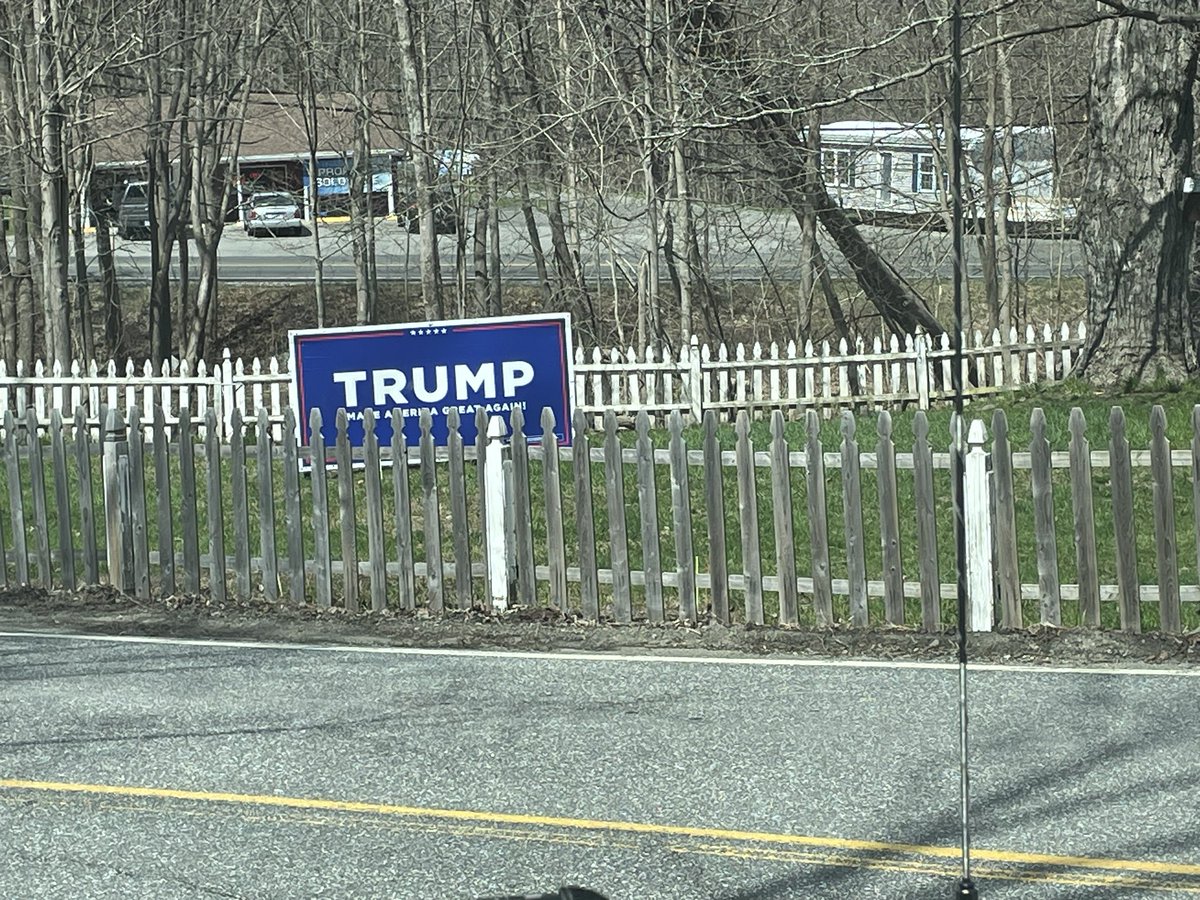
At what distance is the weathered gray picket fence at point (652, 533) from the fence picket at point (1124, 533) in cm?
1

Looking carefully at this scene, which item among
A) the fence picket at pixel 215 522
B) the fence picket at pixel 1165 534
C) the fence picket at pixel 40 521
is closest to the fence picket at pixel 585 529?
the fence picket at pixel 215 522

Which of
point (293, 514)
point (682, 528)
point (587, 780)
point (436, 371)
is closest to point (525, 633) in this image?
point (682, 528)

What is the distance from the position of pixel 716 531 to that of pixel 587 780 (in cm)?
342

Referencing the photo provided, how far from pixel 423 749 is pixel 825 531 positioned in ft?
11.1

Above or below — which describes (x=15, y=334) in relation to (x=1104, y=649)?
above

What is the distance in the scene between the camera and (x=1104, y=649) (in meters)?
8.88

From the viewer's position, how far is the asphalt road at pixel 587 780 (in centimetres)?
558

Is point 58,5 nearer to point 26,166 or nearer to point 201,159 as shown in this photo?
point 26,166

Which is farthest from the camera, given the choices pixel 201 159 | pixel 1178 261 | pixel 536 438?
pixel 201 159

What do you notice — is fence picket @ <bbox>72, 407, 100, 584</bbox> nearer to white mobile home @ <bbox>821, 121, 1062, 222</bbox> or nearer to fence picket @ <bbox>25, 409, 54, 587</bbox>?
fence picket @ <bbox>25, 409, 54, 587</bbox>

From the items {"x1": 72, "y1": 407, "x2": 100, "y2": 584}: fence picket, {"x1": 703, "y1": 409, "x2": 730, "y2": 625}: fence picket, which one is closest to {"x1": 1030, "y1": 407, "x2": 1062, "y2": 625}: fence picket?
{"x1": 703, "y1": 409, "x2": 730, "y2": 625}: fence picket

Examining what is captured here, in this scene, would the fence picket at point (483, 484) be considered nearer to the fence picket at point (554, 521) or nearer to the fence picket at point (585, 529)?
the fence picket at point (554, 521)

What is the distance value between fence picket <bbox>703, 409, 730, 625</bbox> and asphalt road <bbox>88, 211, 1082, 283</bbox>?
1735 cm

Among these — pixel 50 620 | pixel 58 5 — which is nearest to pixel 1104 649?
pixel 50 620
